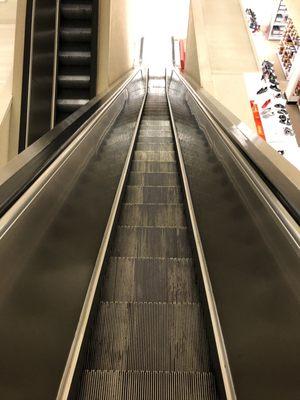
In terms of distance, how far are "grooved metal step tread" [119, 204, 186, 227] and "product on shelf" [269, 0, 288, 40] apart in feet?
44.9

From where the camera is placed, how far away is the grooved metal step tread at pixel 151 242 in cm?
253

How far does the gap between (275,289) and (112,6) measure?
7.08 metres

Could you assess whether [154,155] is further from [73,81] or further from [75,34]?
[75,34]

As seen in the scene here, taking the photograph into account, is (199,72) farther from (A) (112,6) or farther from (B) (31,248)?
(B) (31,248)

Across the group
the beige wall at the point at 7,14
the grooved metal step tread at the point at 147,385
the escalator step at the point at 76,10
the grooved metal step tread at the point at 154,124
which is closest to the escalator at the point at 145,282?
the grooved metal step tread at the point at 147,385

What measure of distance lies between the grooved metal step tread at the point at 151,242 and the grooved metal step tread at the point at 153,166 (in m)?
1.44

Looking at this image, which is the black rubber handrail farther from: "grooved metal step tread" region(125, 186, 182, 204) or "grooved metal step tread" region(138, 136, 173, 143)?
"grooved metal step tread" region(138, 136, 173, 143)

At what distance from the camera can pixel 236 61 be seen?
8.26m

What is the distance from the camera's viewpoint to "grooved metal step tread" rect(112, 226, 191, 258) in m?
2.53

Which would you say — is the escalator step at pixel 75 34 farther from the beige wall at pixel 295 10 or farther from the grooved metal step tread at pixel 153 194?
the grooved metal step tread at pixel 153 194

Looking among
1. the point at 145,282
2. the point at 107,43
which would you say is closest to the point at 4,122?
the point at 107,43

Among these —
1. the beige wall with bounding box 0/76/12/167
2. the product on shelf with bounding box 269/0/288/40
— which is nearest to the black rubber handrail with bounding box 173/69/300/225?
the beige wall with bounding box 0/76/12/167

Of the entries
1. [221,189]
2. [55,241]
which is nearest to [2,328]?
[55,241]

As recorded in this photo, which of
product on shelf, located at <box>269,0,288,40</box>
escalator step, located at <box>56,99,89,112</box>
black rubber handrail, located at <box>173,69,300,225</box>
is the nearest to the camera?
black rubber handrail, located at <box>173,69,300,225</box>
